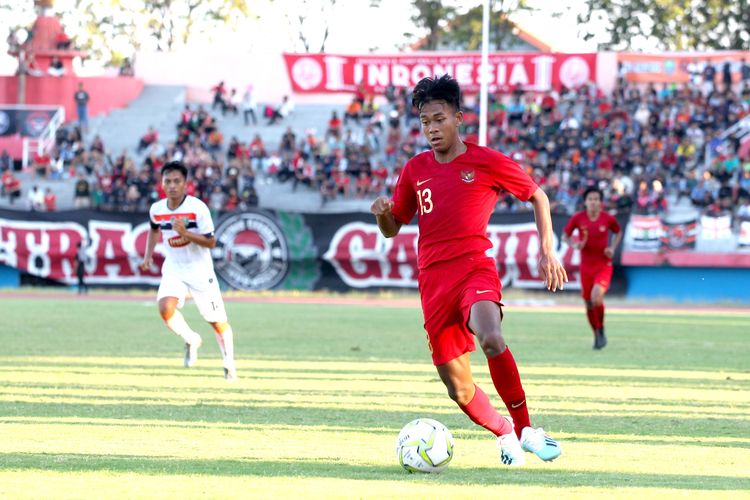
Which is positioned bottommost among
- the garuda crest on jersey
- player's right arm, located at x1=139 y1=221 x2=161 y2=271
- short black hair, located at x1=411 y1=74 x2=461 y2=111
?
player's right arm, located at x1=139 y1=221 x2=161 y2=271

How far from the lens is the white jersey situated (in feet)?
44.4

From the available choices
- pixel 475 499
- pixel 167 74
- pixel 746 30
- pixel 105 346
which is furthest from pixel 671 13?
pixel 475 499

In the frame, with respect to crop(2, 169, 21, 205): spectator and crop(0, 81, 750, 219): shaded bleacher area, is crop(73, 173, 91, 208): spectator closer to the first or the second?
crop(0, 81, 750, 219): shaded bleacher area

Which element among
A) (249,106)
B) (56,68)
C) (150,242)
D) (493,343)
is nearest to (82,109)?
(56,68)

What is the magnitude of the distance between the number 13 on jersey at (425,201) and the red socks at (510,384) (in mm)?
983

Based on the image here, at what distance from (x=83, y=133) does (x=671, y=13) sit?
102ft

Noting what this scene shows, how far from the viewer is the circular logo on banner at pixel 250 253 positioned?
36594mm

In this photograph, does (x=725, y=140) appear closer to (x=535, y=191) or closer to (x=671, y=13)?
(x=671, y=13)

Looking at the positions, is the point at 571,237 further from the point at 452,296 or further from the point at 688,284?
the point at 688,284

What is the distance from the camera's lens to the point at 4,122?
167ft

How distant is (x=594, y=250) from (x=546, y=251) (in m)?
11.1

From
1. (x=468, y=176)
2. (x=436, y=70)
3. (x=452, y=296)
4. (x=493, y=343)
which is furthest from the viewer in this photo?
(x=436, y=70)

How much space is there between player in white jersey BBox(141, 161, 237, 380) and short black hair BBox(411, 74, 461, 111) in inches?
219

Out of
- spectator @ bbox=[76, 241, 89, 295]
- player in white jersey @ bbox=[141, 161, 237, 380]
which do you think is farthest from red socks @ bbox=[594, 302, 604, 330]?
spectator @ bbox=[76, 241, 89, 295]
